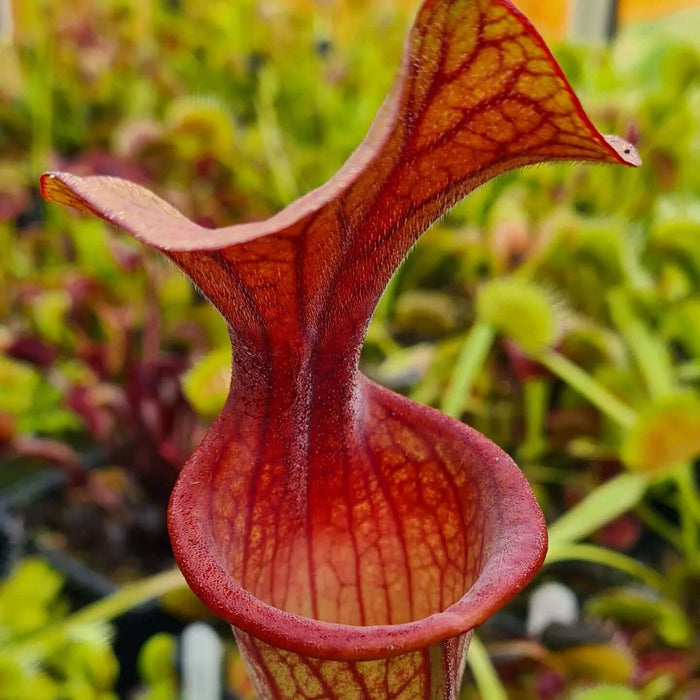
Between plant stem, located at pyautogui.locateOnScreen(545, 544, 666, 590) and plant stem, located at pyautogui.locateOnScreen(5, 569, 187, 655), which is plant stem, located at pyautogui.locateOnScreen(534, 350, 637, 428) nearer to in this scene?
plant stem, located at pyautogui.locateOnScreen(545, 544, 666, 590)

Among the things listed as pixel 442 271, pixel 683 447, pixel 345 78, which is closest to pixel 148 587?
pixel 683 447

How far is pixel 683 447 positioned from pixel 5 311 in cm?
120

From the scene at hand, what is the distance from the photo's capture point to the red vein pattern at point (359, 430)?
0.26 metres

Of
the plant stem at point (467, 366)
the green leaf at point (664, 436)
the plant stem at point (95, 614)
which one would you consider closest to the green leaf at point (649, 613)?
the green leaf at point (664, 436)

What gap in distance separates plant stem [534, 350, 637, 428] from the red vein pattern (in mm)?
562

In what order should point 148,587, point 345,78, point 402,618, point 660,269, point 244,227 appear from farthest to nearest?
point 345,78, point 660,269, point 148,587, point 402,618, point 244,227

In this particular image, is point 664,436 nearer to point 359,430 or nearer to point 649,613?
point 649,613

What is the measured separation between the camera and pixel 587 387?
95 centimetres

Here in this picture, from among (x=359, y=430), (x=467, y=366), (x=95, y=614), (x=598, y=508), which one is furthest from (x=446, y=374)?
(x=359, y=430)

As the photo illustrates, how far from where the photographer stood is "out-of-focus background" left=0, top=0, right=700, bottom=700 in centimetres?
82

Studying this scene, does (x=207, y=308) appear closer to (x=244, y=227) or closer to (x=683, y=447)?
(x=683, y=447)

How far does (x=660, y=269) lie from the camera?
1.19 meters

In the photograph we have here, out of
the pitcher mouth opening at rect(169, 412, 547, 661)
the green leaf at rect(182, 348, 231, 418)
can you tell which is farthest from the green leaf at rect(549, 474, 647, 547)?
the pitcher mouth opening at rect(169, 412, 547, 661)

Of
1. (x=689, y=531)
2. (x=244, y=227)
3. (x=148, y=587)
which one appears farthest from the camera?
(x=689, y=531)
